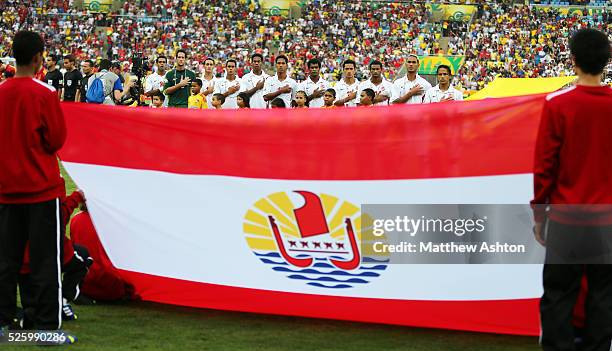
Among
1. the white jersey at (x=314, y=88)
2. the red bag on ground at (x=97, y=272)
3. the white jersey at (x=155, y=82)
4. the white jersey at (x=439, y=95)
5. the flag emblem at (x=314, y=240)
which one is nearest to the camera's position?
the flag emblem at (x=314, y=240)

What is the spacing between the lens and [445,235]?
17.3 ft

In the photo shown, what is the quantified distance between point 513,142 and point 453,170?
14.7 inches

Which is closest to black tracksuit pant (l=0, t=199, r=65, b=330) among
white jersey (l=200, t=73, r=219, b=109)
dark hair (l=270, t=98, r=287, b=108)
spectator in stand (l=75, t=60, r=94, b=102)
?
dark hair (l=270, t=98, r=287, b=108)

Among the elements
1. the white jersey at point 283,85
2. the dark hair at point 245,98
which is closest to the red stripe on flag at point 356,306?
the dark hair at point 245,98

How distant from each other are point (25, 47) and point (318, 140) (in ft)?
5.83

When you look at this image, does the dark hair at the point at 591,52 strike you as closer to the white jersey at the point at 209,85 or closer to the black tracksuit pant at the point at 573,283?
the black tracksuit pant at the point at 573,283

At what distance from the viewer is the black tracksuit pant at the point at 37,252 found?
4965mm

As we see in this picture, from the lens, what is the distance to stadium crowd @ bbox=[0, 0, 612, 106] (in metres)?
42.4

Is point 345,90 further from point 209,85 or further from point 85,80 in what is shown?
point 85,80

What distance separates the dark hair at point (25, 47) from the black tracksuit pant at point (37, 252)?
Result: 0.78 metres

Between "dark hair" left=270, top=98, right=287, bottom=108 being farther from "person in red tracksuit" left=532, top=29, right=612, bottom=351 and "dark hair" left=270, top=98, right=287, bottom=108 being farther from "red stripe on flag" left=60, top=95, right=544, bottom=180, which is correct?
"person in red tracksuit" left=532, top=29, right=612, bottom=351

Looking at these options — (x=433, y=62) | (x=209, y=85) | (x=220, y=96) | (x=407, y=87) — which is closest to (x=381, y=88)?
(x=407, y=87)

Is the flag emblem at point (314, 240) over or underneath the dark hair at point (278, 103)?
over

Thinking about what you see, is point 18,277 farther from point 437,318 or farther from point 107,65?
point 107,65
